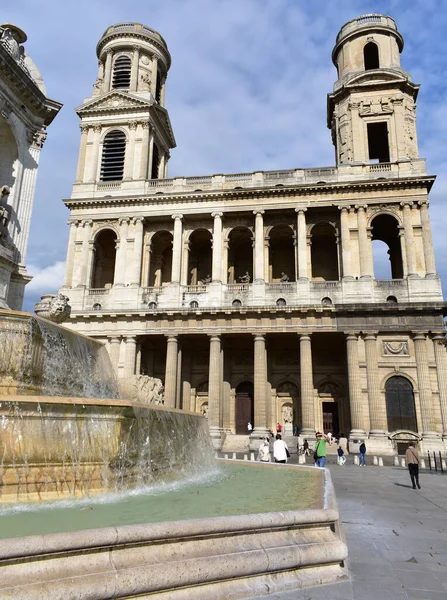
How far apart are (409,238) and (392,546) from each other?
26.5 metres

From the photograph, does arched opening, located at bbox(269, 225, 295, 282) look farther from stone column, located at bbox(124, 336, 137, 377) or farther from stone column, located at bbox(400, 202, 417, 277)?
stone column, located at bbox(124, 336, 137, 377)

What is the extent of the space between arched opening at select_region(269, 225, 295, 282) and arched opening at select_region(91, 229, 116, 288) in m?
12.2

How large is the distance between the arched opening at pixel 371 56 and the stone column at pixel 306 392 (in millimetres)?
23361

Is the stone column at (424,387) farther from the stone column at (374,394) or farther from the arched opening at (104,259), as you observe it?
the arched opening at (104,259)

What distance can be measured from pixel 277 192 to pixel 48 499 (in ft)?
93.3

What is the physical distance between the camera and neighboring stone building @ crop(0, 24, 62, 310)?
11117mm

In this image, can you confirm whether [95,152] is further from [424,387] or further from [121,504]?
[121,504]

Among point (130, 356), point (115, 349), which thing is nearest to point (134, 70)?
point (115, 349)

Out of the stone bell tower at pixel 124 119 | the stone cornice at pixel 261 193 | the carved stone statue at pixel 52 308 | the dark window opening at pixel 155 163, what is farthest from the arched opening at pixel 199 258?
the carved stone statue at pixel 52 308

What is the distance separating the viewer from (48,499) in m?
5.52

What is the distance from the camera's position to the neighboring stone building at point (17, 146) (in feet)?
36.5

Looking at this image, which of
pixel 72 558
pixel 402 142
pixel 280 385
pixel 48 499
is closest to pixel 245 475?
pixel 48 499

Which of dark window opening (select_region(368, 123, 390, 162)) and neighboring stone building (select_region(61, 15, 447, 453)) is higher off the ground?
dark window opening (select_region(368, 123, 390, 162))

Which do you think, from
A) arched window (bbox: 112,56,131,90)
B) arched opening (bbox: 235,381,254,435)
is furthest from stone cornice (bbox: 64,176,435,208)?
arched opening (bbox: 235,381,254,435)
